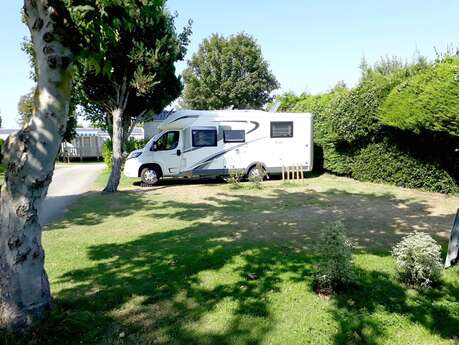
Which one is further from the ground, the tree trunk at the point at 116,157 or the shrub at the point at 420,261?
the tree trunk at the point at 116,157

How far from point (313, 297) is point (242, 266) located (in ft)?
4.26

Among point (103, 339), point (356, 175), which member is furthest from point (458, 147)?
point (103, 339)

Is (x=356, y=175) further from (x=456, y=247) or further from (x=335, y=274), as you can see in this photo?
(x=335, y=274)

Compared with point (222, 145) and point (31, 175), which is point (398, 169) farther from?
point (31, 175)

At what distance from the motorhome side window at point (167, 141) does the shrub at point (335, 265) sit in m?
11.5

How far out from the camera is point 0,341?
3.29m

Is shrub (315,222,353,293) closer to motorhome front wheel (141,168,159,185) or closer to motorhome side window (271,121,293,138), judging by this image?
motorhome front wheel (141,168,159,185)

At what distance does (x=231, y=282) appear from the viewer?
4863 mm

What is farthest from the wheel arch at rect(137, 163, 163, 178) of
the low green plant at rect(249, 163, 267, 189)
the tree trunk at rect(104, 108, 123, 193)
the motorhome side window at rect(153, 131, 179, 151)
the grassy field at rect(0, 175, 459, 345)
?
the grassy field at rect(0, 175, 459, 345)

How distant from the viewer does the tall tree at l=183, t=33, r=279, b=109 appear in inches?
1578

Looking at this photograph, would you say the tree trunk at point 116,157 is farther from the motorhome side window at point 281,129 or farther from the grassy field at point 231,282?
the motorhome side window at point 281,129

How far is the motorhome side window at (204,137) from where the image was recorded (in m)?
15.4

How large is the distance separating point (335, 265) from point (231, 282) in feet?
4.53

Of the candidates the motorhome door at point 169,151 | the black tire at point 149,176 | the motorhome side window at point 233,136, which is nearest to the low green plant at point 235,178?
the motorhome side window at point 233,136
